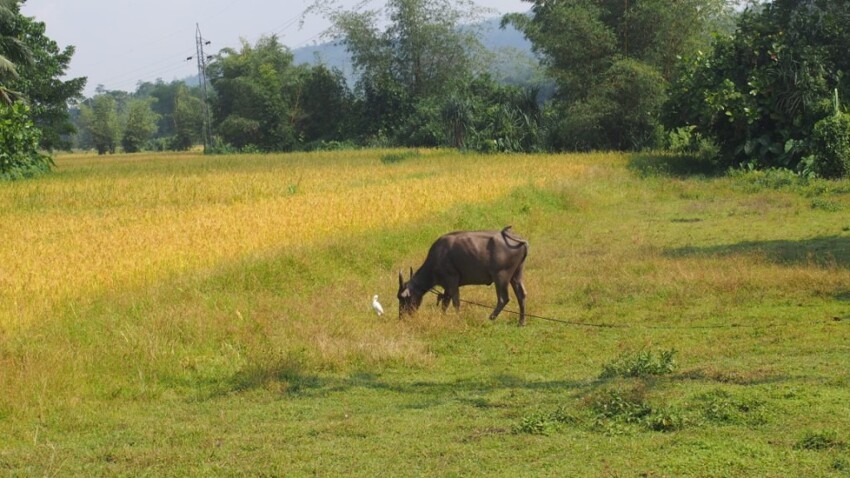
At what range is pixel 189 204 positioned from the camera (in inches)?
785

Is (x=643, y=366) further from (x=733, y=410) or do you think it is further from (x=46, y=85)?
(x=46, y=85)

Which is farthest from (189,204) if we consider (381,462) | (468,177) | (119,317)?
(381,462)

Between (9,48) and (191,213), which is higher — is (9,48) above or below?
above

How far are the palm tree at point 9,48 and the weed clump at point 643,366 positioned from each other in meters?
26.3

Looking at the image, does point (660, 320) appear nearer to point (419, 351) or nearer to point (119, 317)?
point (419, 351)

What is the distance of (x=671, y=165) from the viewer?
27.3 metres

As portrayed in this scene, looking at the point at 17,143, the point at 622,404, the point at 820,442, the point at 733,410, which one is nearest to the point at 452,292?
the point at 622,404

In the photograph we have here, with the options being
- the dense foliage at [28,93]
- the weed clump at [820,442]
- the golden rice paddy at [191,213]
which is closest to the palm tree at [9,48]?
the dense foliage at [28,93]

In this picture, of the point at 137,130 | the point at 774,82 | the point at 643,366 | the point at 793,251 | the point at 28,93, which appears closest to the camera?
the point at 643,366

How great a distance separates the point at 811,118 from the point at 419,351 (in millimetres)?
19300

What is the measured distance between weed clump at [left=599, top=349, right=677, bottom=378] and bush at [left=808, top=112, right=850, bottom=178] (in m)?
17.8

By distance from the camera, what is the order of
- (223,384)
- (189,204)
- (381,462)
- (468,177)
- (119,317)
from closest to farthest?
(381,462) → (223,384) → (119,317) → (189,204) → (468,177)

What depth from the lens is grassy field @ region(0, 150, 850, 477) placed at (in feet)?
18.6

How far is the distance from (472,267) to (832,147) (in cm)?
1653
